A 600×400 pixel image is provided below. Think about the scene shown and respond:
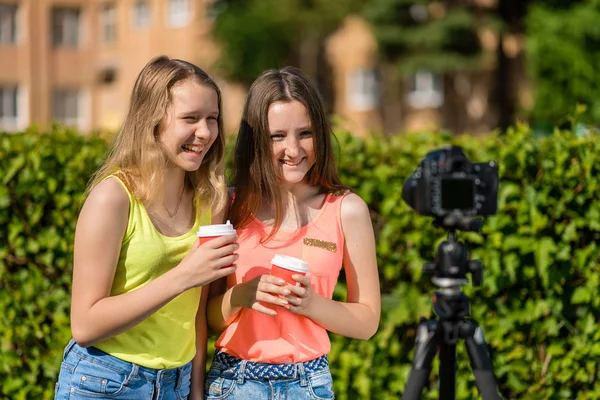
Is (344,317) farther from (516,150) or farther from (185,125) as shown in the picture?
(516,150)

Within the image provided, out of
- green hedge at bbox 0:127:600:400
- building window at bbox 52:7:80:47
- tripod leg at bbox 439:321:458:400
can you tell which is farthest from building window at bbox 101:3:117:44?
tripod leg at bbox 439:321:458:400

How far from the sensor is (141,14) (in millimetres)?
33844

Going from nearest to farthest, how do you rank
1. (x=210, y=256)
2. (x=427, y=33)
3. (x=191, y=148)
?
(x=210, y=256) → (x=191, y=148) → (x=427, y=33)

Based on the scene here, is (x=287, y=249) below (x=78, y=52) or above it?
below

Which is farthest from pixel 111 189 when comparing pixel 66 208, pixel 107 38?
pixel 107 38

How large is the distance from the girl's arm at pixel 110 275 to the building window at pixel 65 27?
35.8 metres

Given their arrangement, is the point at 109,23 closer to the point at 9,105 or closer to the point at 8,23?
the point at 8,23

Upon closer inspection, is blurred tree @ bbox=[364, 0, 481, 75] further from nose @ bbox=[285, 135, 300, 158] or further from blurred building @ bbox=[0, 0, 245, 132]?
nose @ bbox=[285, 135, 300, 158]

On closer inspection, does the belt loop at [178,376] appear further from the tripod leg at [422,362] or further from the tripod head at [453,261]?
→ the tripod head at [453,261]

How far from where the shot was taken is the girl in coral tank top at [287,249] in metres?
2.59

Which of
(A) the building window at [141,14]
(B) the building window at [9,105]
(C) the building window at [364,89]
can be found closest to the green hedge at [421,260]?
(C) the building window at [364,89]

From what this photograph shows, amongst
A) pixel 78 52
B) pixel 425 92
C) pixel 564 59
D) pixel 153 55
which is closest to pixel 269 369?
pixel 564 59

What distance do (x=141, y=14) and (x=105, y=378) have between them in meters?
33.0

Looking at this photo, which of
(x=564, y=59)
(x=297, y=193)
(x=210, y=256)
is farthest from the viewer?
(x=564, y=59)
